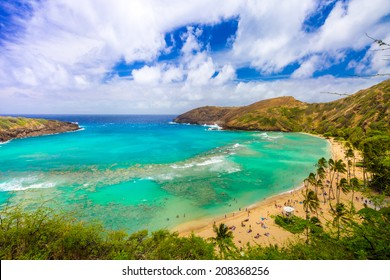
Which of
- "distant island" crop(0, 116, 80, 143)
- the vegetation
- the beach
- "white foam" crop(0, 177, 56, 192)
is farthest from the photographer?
"distant island" crop(0, 116, 80, 143)

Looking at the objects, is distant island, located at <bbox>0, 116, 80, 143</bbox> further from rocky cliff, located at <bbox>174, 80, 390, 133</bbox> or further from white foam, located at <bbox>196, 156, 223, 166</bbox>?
rocky cliff, located at <bbox>174, 80, 390, 133</bbox>

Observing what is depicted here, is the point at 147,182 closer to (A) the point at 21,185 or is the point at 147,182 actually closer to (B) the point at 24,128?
(A) the point at 21,185

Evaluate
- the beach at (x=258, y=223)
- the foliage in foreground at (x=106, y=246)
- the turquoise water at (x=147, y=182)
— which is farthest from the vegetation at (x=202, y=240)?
the turquoise water at (x=147, y=182)

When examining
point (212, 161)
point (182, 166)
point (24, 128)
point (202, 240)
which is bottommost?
point (202, 240)

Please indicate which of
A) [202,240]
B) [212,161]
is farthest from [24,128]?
[202,240]

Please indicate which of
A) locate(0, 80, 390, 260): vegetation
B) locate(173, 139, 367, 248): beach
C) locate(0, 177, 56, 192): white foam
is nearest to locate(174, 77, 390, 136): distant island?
locate(173, 139, 367, 248): beach
